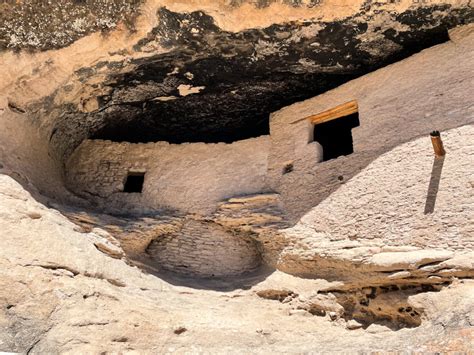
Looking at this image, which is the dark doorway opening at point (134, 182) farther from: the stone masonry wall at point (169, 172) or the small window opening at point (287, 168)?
the small window opening at point (287, 168)

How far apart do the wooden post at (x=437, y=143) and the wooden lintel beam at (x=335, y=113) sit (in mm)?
1645

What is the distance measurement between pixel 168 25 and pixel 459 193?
3.62m

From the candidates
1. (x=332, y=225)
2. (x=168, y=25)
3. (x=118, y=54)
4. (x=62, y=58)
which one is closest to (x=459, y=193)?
(x=332, y=225)

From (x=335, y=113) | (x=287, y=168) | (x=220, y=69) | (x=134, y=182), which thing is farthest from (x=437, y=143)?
(x=134, y=182)

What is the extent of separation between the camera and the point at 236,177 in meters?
7.60

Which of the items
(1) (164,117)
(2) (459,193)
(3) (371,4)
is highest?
(3) (371,4)

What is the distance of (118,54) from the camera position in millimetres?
6781

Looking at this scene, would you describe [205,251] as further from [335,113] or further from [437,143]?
[437,143]

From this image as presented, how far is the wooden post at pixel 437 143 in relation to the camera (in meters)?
5.59

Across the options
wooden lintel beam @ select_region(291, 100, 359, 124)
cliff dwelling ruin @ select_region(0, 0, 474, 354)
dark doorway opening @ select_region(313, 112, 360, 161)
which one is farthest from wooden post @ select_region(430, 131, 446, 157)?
dark doorway opening @ select_region(313, 112, 360, 161)

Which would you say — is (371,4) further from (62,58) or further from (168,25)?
(62,58)

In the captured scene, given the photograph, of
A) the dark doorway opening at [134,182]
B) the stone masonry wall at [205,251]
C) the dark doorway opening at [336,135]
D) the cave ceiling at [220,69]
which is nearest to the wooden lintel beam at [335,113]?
the cave ceiling at [220,69]

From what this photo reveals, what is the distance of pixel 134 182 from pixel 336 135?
3094 millimetres

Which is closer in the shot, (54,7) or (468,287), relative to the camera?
(468,287)
